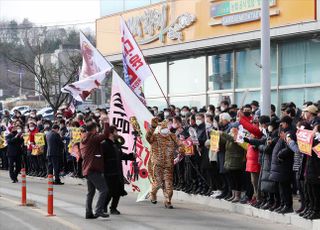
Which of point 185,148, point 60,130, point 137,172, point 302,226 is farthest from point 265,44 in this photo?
point 60,130

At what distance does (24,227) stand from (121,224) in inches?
69.0

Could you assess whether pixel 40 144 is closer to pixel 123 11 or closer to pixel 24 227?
pixel 123 11

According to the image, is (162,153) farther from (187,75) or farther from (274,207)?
(187,75)

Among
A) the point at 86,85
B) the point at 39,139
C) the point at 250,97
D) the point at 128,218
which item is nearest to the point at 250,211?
the point at 128,218

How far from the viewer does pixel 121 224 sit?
12.6m

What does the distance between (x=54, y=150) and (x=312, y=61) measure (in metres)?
8.49

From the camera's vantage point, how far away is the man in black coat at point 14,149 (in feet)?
72.7

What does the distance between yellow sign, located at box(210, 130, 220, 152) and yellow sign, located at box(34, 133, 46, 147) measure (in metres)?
9.15

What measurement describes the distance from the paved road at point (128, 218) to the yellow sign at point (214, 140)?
1.34 meters

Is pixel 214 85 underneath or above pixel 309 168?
above

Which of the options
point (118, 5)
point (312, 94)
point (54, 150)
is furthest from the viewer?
point (118, 5)

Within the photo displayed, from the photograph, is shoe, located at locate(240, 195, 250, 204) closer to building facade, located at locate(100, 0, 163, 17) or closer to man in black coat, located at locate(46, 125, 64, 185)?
man in black coat, located at locate(46, 125, 64, 185)

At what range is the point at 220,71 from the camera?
25.2 m

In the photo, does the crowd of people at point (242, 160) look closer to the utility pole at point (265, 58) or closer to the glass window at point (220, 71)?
the utility pole at point (265, 58)
